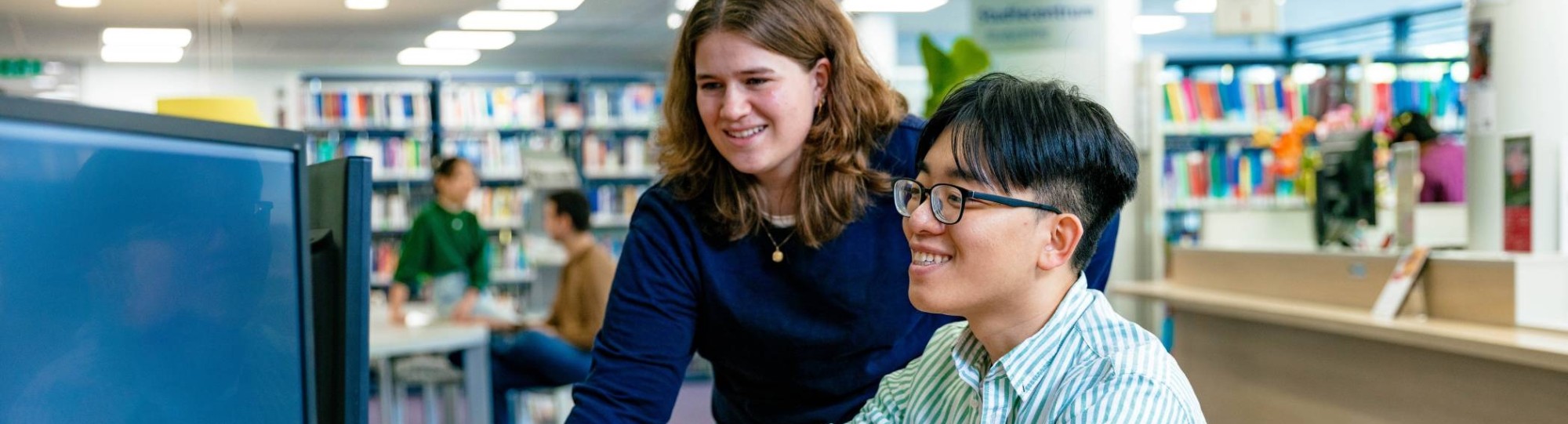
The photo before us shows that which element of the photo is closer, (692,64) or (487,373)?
(692,64)

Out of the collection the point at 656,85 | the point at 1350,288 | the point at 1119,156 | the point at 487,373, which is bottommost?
the point at 487,373

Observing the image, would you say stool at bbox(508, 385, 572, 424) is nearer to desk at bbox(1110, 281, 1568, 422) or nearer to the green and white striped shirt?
desk at bbox(1110, 281, 1568, 422)

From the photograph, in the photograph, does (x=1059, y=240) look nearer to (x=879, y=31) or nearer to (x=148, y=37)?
(x=879, y=31)

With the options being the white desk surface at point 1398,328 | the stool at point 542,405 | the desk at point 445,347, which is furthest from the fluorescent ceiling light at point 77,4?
the white desk surface at point 1398,328

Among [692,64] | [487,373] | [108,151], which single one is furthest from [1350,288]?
[108,151]

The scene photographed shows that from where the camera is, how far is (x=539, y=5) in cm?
945

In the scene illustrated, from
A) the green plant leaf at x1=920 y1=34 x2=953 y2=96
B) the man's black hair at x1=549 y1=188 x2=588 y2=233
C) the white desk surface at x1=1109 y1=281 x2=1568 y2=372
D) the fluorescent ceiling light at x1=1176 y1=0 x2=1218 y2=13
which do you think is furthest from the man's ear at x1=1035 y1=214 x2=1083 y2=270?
the fluorescent ceiling light at x1=1176 y1=0 x2=1218 y2=13

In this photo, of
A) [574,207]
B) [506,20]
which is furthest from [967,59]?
[506,20]

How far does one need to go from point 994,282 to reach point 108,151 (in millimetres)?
695

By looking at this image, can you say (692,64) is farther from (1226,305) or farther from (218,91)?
(218,91)

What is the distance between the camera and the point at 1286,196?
7242 mm

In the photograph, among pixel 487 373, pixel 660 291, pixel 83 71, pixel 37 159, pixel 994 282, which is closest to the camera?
pixel 37 159

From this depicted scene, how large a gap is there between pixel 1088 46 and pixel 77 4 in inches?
271

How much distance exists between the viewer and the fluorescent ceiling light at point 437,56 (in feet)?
40.0
